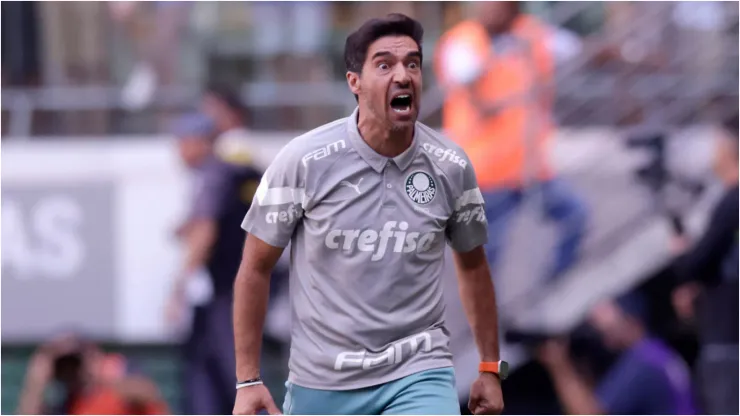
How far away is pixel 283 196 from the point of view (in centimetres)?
371

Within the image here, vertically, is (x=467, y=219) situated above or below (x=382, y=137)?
below

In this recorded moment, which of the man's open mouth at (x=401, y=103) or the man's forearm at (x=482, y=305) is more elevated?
the man's open mouth at (x=401, y=103)

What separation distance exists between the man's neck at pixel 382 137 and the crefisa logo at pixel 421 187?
9 centimetres

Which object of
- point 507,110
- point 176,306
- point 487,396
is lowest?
point 176,306

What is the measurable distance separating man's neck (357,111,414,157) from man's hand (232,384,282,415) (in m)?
0.81

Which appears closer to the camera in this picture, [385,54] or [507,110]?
[385,54]

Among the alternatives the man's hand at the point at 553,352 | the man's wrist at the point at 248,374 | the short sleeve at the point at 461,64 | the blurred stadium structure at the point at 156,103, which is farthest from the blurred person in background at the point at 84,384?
the man's wrist at the point at 248,374

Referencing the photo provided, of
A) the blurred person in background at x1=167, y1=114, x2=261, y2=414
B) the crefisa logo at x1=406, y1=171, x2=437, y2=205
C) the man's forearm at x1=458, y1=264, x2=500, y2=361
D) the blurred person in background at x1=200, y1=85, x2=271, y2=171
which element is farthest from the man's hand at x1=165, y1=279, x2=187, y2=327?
the crefisa logo at x1=406, y1=171, x2=437, y2=205

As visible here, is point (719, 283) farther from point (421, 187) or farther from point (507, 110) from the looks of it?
point (421, 187)

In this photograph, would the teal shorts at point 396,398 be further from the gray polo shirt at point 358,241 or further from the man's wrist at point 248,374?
the man's wrist at point 248,374

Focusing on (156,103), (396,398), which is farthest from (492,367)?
(156,103)

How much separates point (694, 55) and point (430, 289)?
175 inches

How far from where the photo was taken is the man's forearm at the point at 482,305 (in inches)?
157

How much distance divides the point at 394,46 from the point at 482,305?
0.90 meters
